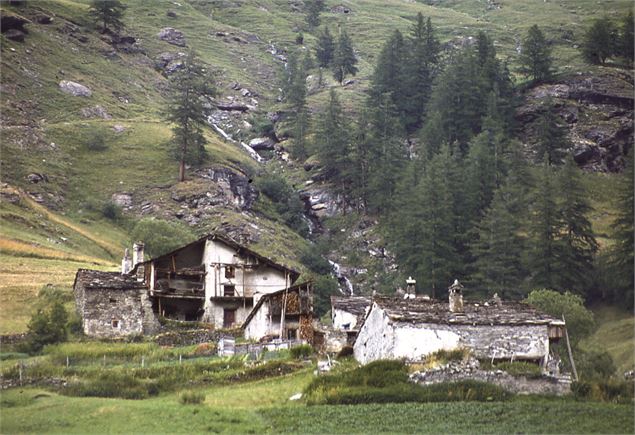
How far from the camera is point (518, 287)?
86125mm

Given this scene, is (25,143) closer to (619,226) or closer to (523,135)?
(523,135)

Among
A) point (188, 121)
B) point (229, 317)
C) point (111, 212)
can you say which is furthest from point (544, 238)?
point (188, 121)

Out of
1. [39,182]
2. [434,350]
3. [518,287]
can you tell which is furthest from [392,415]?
[39,182]

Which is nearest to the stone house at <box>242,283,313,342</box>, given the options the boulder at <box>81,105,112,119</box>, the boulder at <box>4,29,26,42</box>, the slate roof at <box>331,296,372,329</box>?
the slate roof at <box>331,296,372,329</box>

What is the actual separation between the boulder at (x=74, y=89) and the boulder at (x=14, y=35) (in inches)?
367

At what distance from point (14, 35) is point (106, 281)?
95060 mm

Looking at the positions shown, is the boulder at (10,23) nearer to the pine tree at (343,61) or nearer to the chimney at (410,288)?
the pine tree at (343,61)

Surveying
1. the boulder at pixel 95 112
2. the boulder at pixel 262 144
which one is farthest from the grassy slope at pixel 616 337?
the boulder at pixel 95 112

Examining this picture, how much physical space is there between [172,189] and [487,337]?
7851cm

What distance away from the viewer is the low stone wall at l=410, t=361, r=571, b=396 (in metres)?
39.2

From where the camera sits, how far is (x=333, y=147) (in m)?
130

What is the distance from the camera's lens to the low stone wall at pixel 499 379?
128 ft

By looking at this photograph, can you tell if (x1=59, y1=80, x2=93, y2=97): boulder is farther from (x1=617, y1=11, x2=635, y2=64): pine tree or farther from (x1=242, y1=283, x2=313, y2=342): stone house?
(x1=242, y1=283, x2=313, y2=342): stone house

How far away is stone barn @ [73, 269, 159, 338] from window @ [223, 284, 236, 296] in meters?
8.53
